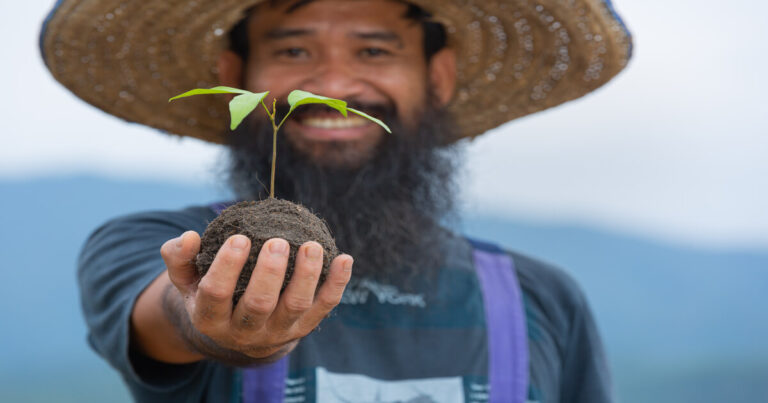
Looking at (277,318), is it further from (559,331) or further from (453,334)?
(559,331)

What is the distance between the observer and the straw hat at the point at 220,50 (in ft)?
7.54

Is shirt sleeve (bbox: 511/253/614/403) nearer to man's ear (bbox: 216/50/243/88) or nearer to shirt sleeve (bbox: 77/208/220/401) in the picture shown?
shirt sleeve (bbox: 77/208/220/401)

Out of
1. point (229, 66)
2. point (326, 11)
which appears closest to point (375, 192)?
point (326, 11)

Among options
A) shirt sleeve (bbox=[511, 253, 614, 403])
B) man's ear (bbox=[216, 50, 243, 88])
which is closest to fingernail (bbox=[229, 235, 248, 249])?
shirt sleeve (bbox=[511, 253, 614, 403])

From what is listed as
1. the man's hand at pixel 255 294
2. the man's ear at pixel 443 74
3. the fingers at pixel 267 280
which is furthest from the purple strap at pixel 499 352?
the fingers at pixel 267 280

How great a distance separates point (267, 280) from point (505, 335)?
4.10 ft

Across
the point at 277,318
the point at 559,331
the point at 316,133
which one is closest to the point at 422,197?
the point at 316,133

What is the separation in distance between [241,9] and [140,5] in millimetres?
315

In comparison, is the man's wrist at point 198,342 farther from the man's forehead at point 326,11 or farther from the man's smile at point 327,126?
the man's forehead at point 326,11

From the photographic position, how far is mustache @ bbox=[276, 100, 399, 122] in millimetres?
2332

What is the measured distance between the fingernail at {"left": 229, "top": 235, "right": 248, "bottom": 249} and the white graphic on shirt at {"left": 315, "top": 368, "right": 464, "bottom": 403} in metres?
0.98

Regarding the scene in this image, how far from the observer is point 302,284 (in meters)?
1.12

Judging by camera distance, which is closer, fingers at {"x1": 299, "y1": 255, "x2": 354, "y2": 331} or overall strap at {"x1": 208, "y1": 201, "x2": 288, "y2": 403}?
fingers at {"x1": 299, "y1": 255, "x2": 354, "y2": 331}

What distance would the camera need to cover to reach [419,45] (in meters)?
2.58
